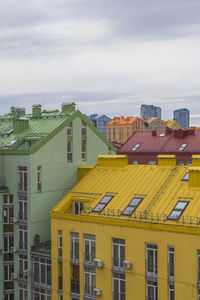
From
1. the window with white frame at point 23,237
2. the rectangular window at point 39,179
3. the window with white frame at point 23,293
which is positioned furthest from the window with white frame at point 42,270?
the rectangular window at point 39,179

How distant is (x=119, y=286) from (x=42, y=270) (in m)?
9.23

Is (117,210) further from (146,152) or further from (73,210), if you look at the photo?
(146,152)

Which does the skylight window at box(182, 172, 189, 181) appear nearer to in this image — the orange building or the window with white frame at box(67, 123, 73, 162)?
the window with white frame at box(67, 123, 73, 162)

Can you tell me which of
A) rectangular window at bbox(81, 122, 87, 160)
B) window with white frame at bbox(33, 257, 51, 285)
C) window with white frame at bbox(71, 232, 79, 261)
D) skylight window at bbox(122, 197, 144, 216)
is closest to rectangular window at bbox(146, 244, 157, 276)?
skylight window at bbox(122, 197, 144, 216)

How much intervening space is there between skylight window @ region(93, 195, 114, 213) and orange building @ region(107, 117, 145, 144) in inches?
5927

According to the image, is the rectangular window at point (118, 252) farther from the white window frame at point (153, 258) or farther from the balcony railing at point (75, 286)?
the balcony railing at point (75, 286)

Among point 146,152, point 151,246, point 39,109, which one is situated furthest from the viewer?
point 146,152

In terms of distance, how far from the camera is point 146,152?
7844 cm

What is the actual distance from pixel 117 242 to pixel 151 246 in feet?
10.8

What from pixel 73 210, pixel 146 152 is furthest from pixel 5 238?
pixel 146 152

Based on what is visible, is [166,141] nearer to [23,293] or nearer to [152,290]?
[23,293]

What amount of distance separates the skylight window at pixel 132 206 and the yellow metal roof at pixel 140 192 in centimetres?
28

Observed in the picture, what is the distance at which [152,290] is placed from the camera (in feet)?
108

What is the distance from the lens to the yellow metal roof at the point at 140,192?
1333 inches
